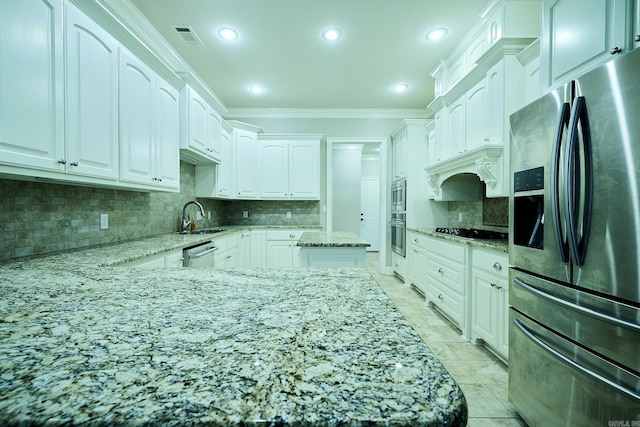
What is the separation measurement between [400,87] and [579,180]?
10.4 feet

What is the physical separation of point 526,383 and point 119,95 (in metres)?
2.98

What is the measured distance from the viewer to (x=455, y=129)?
290 cm

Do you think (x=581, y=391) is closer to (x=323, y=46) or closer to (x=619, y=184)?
(x=619, y=184)

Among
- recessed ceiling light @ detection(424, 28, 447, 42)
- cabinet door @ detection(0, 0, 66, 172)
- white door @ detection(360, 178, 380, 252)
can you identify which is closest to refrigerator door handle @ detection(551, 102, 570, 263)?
recessed ceiling light @ detection(424, 28, 447, 42)

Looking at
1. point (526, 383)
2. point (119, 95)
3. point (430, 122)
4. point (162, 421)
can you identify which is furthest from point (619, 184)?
point (430, 122)

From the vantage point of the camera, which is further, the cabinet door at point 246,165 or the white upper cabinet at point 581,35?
the cabinet door at point 246,165

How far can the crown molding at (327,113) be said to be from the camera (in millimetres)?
4750

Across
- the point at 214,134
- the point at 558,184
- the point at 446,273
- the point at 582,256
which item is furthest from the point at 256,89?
the point at 582,256

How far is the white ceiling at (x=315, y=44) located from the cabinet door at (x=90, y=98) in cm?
100

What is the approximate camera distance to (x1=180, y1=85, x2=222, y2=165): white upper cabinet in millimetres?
2816

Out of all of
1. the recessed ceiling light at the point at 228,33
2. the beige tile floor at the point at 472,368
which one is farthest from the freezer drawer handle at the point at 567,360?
the recessed ceiling light at the point at 228,33

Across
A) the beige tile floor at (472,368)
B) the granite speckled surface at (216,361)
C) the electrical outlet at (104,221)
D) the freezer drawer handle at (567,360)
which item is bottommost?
the beige tile floor at (472,368)

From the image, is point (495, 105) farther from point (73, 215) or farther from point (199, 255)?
point (73, 215)

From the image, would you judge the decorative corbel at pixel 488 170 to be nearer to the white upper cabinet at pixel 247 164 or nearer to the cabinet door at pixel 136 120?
the cabinet door at pixel 136 120
